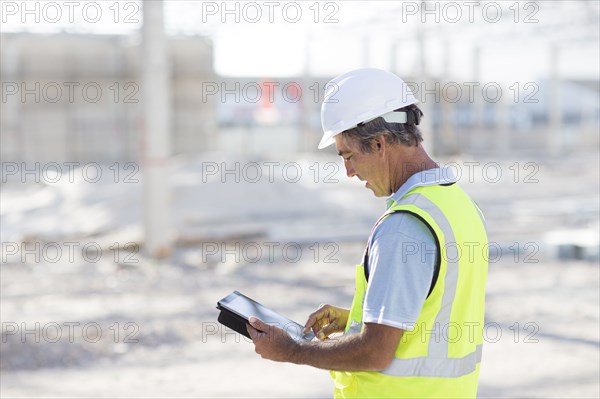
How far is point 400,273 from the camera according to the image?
5.96 ft

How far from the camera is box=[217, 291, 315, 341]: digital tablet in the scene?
2.17 m

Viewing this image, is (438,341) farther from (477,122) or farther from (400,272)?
(477,122)

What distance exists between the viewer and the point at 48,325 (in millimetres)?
7312

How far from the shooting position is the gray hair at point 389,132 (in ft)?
6.44

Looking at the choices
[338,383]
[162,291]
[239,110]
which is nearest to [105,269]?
[162,291]

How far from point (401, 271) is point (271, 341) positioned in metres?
0.44

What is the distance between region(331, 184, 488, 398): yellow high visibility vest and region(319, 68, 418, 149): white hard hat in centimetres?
23

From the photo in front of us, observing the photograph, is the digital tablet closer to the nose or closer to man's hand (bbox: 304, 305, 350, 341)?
man's hand (bbox: 304, 305, 350, 341)

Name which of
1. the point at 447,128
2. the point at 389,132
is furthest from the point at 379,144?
the point at 447,128

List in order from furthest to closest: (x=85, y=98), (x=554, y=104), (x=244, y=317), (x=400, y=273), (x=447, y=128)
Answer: (x=554, y=104), (x=447, y=128), (x=85, y=98), (x=244, y=317), (x=400, y=273)

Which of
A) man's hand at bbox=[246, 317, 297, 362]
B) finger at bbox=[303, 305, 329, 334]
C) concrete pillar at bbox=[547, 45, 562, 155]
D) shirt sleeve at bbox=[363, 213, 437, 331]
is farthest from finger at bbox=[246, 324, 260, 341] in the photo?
concrete pillar at bbox=[547, 45, 562, 155]

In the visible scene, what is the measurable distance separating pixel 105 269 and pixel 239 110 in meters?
30.0

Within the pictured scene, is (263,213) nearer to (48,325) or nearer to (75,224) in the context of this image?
(75,224)

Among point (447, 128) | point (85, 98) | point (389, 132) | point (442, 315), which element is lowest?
point (442, 315)
